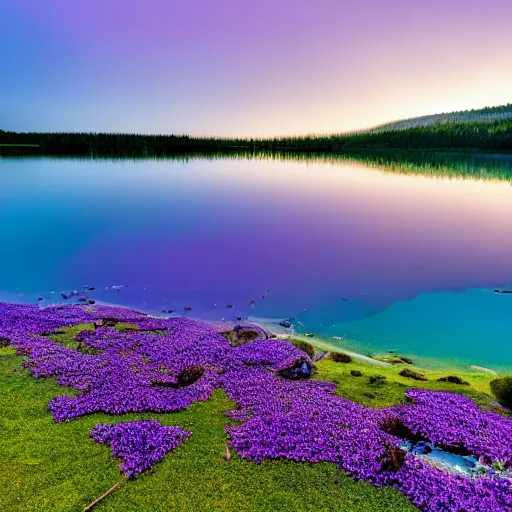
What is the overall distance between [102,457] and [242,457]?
8.14ft

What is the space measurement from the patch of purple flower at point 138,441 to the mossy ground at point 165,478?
0.47 ft

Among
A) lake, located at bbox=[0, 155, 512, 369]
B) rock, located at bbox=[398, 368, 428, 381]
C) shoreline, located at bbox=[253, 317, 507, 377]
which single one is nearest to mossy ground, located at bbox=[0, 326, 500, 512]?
rock, located at bbox=[398, 368, 428, 381]

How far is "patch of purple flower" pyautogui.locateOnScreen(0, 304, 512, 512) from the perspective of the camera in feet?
24.2

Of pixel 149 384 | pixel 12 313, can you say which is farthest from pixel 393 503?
pixel 12 313

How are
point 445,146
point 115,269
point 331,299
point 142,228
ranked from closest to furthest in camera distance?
point 331,299, point 115,269, point 142,228, point 445,146

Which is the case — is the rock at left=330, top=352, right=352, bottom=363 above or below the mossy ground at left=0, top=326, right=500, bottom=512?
below

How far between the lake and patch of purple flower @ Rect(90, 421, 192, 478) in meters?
8.02

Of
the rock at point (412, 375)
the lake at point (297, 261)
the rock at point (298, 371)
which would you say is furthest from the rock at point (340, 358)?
the lake at point (297, 261)

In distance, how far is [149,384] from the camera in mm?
10414

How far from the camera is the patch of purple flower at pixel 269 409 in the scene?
7.37 metres

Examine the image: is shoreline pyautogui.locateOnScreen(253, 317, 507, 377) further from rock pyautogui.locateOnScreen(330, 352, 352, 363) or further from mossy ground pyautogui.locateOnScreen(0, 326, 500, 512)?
mossy ground pyautogui.locateOnScreen(0, 326, 500, 512)

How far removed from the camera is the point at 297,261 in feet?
80.2

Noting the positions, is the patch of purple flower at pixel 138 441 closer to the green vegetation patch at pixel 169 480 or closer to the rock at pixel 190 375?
the green vegetation patch at pixel 169 480

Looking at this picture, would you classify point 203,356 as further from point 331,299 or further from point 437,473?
point 331,299
